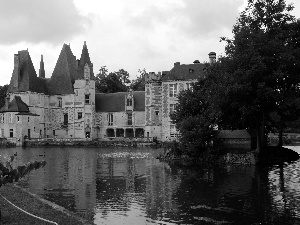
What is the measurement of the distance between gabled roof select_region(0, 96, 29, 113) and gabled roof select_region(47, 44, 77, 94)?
779 cm

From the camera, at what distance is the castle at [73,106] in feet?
243

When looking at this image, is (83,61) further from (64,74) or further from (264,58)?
(264,58)

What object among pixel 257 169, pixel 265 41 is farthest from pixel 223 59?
pixel 257 169

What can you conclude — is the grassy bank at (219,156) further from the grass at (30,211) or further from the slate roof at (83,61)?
the slate roof at (83,61)

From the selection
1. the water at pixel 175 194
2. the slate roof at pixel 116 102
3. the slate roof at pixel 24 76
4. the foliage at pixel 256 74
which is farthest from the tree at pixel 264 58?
the slate roof at pixel 24 76

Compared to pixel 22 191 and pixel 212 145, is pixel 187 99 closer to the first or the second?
pixel 212 145

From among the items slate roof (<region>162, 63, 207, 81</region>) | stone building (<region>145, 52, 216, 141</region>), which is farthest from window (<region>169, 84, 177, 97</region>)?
slate roof (<region>162, 63, 207, 81</region>)

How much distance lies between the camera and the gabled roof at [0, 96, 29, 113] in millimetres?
76312

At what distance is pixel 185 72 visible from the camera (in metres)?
69.6

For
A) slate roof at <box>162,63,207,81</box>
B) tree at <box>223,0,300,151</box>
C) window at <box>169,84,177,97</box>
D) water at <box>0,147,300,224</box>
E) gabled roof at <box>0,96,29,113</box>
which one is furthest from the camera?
gabled roof at <box>0,96,29,113</box>

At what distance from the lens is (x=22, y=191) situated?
18719 mm

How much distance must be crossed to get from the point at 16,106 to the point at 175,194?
2472 inches

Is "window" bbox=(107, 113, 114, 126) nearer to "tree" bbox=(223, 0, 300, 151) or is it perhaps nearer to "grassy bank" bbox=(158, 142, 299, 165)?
"grassy bank" bbox=(158, 142, 299, 165)

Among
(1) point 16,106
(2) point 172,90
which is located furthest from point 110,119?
(1) point 16,106
